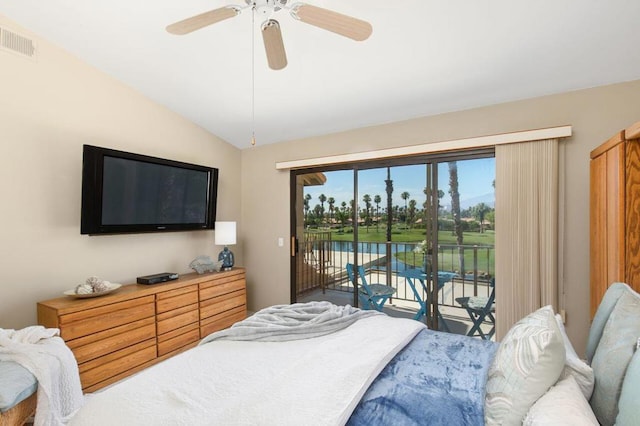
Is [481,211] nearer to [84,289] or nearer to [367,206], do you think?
[367,206]

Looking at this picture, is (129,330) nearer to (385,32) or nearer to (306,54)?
(306,54)

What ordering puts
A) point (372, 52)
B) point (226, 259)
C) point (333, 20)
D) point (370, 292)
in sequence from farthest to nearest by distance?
point (226, 259) < point (370, 292) < point (372, 52) < point (333, 20)

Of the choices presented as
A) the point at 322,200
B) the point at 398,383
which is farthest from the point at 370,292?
the point at 398,383

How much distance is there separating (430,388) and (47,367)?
2.14 meters

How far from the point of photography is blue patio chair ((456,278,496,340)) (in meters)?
3.00

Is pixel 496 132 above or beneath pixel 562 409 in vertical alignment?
above

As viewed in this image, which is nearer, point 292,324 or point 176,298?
point 292,324

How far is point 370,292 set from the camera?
143 inches

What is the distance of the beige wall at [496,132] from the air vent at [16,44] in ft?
7.93

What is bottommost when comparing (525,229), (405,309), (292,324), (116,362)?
(116,362)

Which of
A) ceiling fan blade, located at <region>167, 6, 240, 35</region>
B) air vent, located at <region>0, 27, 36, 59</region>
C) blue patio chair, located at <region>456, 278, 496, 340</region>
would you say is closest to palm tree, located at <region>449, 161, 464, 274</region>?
blue patio chair, located at <region>456, 278, 496, 340</region>

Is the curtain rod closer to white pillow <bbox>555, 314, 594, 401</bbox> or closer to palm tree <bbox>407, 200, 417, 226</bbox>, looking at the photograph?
palm tree <bbox>407, 200, 417, 226</bbox>

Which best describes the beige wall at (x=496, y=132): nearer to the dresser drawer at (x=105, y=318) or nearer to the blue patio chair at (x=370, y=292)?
the blue patio chair at (x=370, y=292)

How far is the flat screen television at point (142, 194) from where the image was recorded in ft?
8.78
